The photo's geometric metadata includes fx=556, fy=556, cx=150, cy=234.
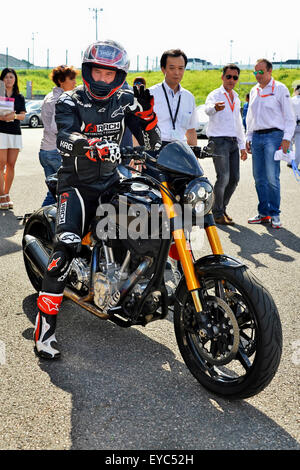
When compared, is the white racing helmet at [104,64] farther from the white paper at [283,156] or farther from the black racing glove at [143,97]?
the white paper at [283,156]

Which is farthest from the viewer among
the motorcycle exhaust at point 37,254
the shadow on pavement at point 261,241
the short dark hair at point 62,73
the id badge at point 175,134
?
the short dark hair at point 62,73

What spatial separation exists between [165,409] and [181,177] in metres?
1.42

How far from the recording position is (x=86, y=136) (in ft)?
13.0

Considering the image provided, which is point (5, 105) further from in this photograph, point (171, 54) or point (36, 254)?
point (36, 254)

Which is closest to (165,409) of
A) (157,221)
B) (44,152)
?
(157,221)

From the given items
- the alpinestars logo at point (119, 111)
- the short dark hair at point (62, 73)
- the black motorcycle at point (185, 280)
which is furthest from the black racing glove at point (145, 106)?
the short dark hair at point (62, 73)

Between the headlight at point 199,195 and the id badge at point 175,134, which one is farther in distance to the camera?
the id badge at point 175,134

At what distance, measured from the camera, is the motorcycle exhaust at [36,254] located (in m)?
4.64

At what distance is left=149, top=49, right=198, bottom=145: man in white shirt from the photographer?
6297mm

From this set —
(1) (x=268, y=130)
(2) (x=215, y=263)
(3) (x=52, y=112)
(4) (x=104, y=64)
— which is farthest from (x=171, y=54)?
(2) (x=215, y=263)

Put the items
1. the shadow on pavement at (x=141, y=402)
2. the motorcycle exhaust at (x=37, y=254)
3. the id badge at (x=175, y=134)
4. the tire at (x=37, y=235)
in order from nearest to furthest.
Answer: the shadow on pavement at (x=141, y=402)
the motorcycle exhaust at (x=37, y=254)
the tire at (x=37, y=235)
the id badge at (x=175, y=134)

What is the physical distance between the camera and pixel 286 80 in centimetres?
5378
